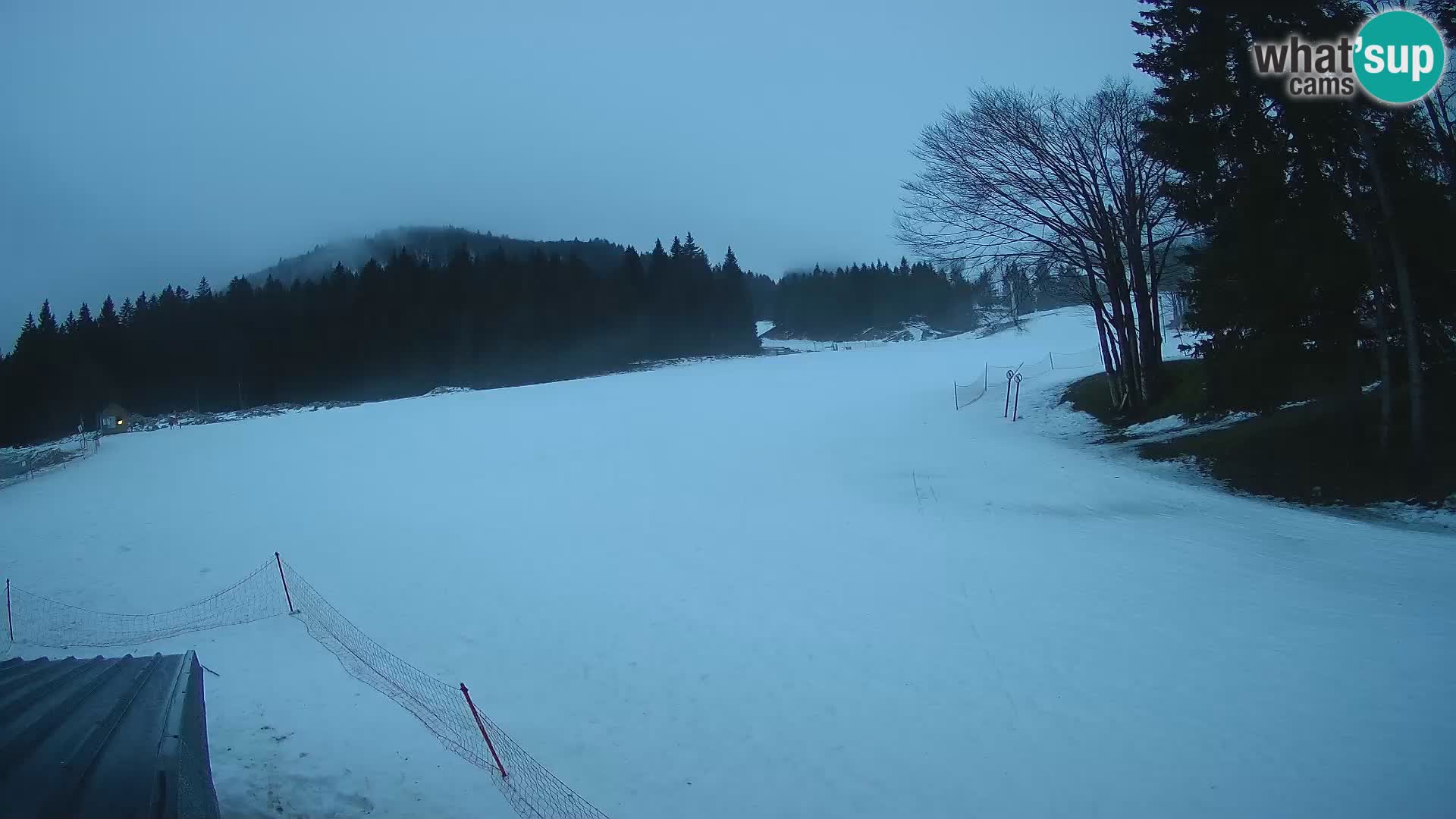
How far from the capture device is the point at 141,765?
360 cm

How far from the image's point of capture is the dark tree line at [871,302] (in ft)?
286

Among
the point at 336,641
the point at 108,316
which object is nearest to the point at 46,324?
the point at 108,316

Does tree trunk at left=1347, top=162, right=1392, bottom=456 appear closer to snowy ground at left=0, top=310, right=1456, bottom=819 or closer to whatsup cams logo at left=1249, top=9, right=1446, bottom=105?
whatsup cams logo at left=1249, top=9, right=1446, bottom=105

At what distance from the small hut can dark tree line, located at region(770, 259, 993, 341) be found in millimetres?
69133

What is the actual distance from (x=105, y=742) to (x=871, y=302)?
290 feet

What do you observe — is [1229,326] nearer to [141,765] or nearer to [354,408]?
[141,765]

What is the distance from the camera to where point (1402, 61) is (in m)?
11.7

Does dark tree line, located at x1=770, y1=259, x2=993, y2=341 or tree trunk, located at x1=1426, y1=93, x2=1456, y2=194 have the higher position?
dark tree line, located at x1=770, y1=259, x2=993, y2=341

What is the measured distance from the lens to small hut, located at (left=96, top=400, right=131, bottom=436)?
40.3 m

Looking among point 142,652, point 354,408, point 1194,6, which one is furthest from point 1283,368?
point 354,408

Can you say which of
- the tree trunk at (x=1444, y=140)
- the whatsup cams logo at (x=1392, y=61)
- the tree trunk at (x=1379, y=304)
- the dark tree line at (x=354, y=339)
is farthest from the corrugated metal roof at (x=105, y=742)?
the dark tree line at (x=354, y=339)

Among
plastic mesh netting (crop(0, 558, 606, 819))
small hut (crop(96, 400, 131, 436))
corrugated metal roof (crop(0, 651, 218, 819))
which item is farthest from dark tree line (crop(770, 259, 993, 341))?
corrugated metal roof (crop(0, 651, 218, 819))

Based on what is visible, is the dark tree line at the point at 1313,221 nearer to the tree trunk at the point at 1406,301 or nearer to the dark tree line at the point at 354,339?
the tree trunk at the point at 1406,301

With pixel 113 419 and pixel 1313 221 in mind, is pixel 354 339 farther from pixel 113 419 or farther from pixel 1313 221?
pixel 1313 221
